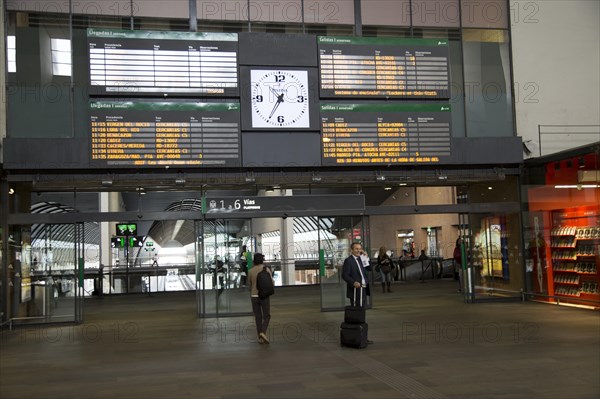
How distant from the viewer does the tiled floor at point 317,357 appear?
7113 mm

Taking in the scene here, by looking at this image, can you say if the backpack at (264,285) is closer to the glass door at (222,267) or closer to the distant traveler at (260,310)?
the distant traveler at (260,310)

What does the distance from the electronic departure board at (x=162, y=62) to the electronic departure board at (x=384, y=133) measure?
93.6 inches

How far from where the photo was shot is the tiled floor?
7.11 m

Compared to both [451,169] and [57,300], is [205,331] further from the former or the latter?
[451,169]

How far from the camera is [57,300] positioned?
14352 mm

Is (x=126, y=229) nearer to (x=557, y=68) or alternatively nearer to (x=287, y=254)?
(x=287, y=254)

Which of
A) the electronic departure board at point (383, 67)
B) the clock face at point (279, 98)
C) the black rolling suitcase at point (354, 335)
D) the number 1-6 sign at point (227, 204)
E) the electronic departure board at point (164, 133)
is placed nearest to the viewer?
the black rolling suitcase at point (354, 335)

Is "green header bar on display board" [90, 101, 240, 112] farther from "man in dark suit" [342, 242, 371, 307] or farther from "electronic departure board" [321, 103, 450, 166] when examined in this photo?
"man in dark suit" [342, 242, 371, 307]

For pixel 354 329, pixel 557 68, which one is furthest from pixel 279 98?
pixel 557 68

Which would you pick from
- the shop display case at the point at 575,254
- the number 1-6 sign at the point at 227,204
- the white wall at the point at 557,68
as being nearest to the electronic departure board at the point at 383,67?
the white wall at the point at 557,68

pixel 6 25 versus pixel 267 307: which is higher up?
pixel 6 25

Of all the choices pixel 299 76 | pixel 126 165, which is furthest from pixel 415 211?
pixel 126 165

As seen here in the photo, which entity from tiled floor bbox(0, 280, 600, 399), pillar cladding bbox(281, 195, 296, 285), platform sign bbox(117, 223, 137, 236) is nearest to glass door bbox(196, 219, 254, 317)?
tiled floor bbox(0, 280, 600, 399)

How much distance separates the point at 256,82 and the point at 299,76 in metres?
Result: 0.96
